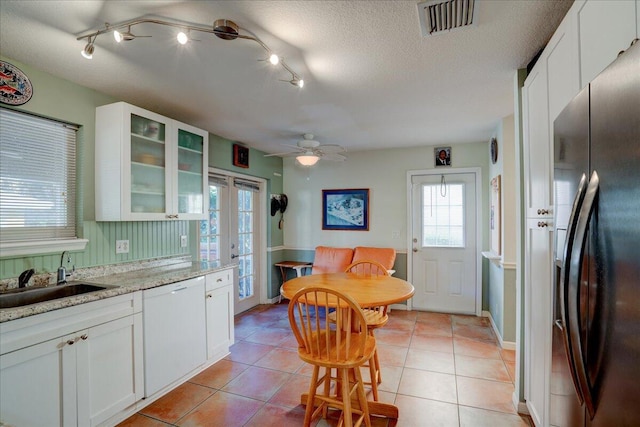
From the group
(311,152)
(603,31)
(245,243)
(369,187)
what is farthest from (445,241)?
(603,31)

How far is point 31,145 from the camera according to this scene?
2195 millimetres

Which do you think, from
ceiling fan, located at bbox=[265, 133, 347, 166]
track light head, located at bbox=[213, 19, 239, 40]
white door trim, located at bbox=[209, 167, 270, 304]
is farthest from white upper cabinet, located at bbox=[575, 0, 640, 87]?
white door trim, located at bbox=[209, 167, 270, 304]

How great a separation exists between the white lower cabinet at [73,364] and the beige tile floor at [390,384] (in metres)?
0.33

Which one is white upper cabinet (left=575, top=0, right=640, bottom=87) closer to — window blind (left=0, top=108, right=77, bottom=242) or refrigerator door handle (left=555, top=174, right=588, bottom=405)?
refrigerator door handle (left=555, top=174, right=588, bottom=405)

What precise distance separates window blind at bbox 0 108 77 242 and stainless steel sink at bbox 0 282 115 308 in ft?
1.27

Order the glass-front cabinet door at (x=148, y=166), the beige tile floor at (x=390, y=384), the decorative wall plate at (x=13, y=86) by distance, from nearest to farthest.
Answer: the decorative wall plate at (x=13, y=86) < the beige tile floor at (x=390, y=384) < the glass-front cabinet door at (x=148, y=166)

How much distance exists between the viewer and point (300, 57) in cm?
203

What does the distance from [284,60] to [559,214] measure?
1755mm

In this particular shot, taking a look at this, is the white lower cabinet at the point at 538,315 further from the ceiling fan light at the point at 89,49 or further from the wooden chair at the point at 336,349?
the ceiling fan light at the point at 89,49

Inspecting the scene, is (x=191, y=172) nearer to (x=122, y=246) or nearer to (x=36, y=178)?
(x=122, y=246)

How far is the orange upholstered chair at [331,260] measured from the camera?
466 cm

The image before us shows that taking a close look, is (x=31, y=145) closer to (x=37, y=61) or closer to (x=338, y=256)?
(x=37, y=61)

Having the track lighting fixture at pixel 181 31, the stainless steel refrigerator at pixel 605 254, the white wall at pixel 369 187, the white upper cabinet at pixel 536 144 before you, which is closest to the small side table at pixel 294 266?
the white wall at pixel 369 187

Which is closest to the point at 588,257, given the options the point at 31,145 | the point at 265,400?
the point at 265,400
